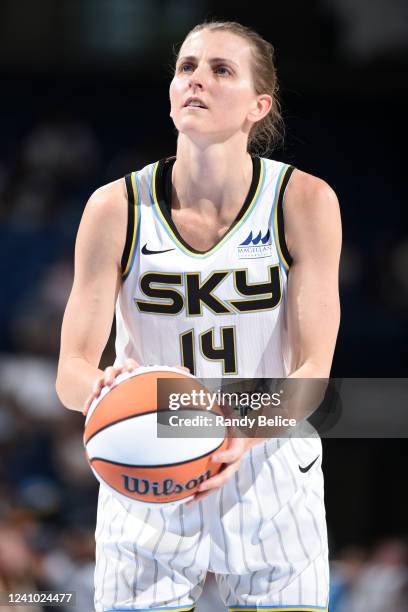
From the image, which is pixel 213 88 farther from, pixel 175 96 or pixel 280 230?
pixel 280 230

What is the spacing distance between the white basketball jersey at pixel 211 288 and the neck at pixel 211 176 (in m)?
0.07

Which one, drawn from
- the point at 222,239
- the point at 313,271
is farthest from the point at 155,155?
the point at 313,271

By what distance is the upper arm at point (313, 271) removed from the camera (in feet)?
11.2

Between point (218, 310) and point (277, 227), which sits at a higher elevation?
point (277, 227)

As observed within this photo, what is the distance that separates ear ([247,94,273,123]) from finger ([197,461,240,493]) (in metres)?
1.34

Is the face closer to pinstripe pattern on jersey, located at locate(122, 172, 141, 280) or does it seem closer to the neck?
the neck

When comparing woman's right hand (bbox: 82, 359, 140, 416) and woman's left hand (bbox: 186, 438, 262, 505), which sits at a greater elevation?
woman's right hand (bbox: 82, 359, 140, 416)

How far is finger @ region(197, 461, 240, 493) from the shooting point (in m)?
3.04

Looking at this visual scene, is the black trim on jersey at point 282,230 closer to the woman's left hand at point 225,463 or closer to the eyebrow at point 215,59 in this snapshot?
the eyebrow at point 215,59

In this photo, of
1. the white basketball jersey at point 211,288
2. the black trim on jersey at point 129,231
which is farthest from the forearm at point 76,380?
the black trim on jersey at point 129,231

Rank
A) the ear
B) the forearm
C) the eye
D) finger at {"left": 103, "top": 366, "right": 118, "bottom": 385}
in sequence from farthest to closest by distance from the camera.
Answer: the ear < the eye < the forearm < finger at {"left": 103, "top": 366, "right": 118, "bottom": 385}

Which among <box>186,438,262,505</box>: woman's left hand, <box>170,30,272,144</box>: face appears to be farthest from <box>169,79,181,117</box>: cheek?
<box>186,438,262,505</box>: woman's left hand

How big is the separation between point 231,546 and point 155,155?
6645mm

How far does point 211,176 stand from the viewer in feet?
11.6
